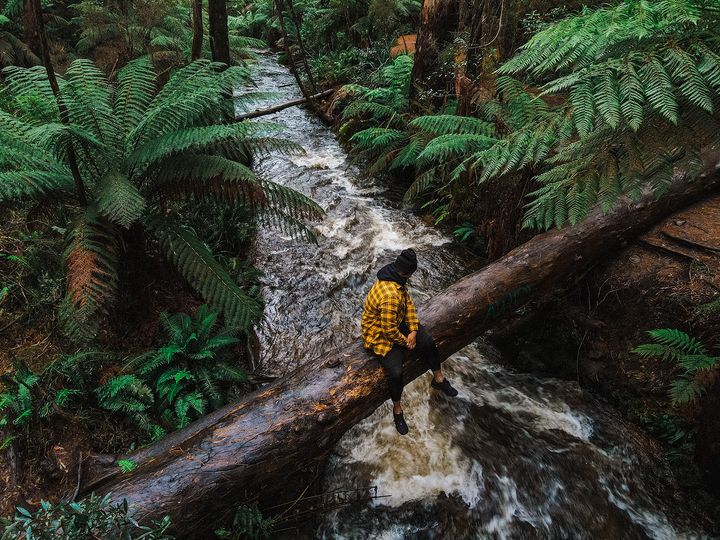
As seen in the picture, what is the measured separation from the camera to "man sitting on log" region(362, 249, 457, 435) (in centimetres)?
298

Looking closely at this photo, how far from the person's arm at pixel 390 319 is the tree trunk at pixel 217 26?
5346 millimetres

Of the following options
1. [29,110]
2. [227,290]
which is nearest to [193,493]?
[227,290]

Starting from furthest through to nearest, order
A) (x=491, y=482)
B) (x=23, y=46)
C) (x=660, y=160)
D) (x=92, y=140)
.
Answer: (x=23, y=46) → (x=491, y=482) → (x=92, y=140) → (x=660, y=160)

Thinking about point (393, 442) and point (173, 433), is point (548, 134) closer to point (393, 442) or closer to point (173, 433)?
point (393, 442)

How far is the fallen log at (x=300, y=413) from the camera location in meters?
2.33


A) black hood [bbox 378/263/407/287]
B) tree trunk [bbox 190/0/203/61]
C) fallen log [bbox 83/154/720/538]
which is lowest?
fallen log [bbox 83/154/720/538]

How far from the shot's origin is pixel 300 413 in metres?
2.68

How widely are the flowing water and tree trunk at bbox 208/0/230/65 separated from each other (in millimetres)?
3826

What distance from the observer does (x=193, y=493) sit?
7.53 feet

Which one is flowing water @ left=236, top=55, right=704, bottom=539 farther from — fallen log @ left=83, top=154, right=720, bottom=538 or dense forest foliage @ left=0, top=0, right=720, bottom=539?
fallen log @ left=83, top=154, right=720, bottom=538

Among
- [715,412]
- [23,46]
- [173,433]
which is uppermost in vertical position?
[23,46]

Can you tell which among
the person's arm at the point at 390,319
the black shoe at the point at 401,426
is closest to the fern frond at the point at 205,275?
the person's arm at the point at 390,319

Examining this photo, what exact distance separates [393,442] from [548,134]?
2683 mm

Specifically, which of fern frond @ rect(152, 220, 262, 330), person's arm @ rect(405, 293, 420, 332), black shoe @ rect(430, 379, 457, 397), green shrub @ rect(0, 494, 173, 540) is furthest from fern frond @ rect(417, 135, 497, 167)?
green shrub @ rect(0, 494, 173, 540)
